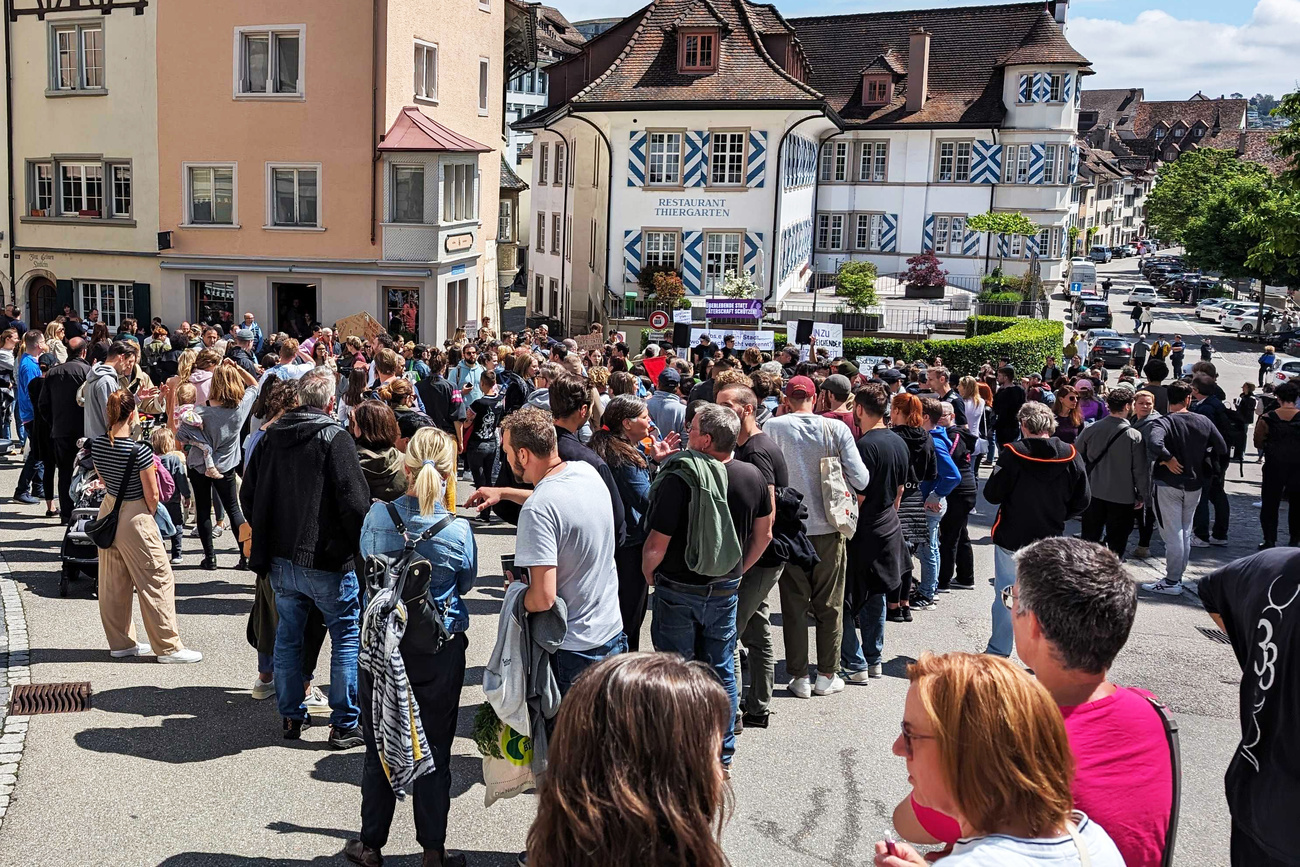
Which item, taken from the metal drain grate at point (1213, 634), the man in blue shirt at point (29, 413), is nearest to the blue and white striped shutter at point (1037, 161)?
the metal drain grate at point (1213, 634)

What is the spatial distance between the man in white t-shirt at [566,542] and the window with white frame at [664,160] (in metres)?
34.3

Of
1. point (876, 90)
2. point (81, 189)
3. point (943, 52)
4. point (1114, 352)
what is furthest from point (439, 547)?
point (943, 52)

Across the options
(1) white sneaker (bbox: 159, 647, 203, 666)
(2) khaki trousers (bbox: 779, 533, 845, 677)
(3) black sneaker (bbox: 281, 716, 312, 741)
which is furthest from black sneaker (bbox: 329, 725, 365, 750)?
(2) khaki trousers (bbox: 779, 533, 845, 677)

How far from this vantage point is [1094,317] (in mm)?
56656

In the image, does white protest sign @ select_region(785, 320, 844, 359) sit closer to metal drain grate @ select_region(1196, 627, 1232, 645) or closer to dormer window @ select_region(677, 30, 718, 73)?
metal drain grate @ select_region(1196, 627, 1232, 645)

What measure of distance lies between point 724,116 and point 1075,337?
16883mm

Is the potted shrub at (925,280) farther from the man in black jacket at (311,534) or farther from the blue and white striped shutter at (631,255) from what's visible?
the man in black jacket at (311,534)

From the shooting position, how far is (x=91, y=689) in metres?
7.80

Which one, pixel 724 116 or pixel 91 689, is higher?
pixel 724 116

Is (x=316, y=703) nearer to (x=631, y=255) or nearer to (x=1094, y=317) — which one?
(x=631, y=255)

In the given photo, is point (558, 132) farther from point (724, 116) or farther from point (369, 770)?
point (369, 770)

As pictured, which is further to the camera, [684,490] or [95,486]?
[95,486]

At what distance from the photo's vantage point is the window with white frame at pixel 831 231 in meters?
56.1

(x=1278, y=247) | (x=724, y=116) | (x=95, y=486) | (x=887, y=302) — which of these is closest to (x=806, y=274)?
(x=887, y=302)
